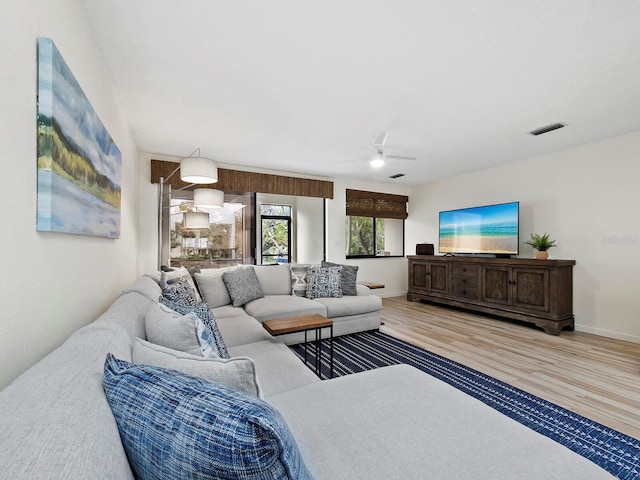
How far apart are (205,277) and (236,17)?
2.54 meters

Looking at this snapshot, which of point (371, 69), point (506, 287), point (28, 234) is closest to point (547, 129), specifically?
point (506, 287)

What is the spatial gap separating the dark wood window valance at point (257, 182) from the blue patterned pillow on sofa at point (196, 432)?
425 cm

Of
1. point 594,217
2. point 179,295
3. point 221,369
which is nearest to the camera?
point 221,369

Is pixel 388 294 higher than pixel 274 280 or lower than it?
lower

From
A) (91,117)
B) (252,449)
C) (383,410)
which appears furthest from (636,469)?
(91,117)

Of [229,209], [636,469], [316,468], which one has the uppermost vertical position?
[229,209]

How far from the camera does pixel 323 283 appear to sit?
3.86 metres

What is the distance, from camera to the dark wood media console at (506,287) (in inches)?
149

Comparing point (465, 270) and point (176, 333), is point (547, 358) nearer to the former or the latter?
point (465, 270)

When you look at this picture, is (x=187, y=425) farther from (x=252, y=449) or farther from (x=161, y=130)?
(x=161, y=130)

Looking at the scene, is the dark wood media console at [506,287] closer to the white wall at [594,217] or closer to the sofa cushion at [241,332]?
the white wall at [594,217]

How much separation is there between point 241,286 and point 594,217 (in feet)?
15.0

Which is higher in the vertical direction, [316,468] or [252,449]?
[252,449]

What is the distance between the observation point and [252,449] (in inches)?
18.4
